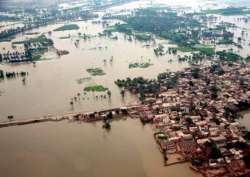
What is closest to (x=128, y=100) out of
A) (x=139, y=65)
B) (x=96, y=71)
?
(x=96, y=71)

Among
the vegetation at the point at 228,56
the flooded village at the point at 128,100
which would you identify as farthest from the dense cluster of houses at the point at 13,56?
the vegetation at the point at 228,56

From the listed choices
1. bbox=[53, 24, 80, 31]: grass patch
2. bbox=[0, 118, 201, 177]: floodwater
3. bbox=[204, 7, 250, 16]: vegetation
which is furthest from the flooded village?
bbox=[204, 7, 250, 16]: vegetation

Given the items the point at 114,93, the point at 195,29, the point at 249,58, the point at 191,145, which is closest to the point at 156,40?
the point at 195,29

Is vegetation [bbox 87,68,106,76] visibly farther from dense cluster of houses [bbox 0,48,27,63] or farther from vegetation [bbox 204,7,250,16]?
vegetation [bbox 204,7,250,16]

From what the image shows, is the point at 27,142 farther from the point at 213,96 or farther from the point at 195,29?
the point at 195,29

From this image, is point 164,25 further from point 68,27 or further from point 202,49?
point 68,27

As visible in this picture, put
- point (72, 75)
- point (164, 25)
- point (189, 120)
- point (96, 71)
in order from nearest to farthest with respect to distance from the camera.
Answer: point (189, 120) < point (72, 75) < point (96, 71) < point (164, 25)
